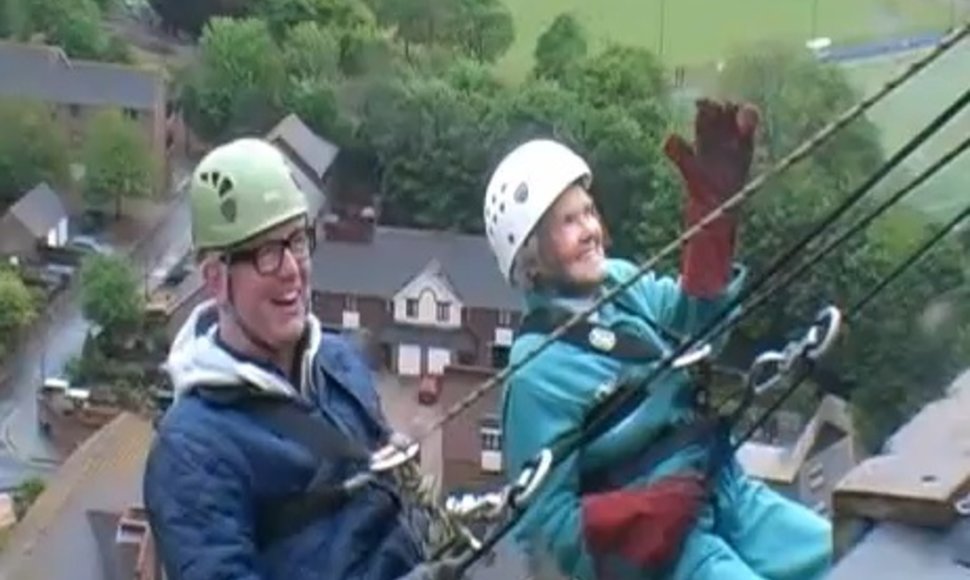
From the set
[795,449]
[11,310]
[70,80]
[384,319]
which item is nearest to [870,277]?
[795,449]

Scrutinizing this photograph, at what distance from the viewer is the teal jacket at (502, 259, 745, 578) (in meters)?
1.68

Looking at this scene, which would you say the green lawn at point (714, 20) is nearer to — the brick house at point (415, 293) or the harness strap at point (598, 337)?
the brick house at point (415, 293)

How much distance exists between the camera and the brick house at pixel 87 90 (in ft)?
52.7

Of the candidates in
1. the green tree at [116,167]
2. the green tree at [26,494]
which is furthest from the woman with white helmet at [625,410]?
the green tree at [116,167]

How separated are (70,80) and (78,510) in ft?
24.8

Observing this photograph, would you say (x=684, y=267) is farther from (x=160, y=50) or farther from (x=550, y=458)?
(x=160, y=50)

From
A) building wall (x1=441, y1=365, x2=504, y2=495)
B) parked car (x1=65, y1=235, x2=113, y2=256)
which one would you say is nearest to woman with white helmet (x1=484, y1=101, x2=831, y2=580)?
building wall (x1=441, y1=365, x2=504, y2=495)

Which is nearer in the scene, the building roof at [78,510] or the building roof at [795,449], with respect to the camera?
the building roof at [795,449]

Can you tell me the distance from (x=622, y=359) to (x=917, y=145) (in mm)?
340

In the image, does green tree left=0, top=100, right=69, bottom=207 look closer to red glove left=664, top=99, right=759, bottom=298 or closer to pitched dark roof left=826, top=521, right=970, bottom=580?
red glove left=664, top=99, right=759, bottom=298

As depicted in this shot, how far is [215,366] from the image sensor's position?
156cm

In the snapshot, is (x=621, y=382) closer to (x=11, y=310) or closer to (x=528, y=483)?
(x=528, y=483)

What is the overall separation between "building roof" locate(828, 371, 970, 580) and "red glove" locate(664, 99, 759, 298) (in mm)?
319

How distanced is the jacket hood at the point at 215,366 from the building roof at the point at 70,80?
14615mm
